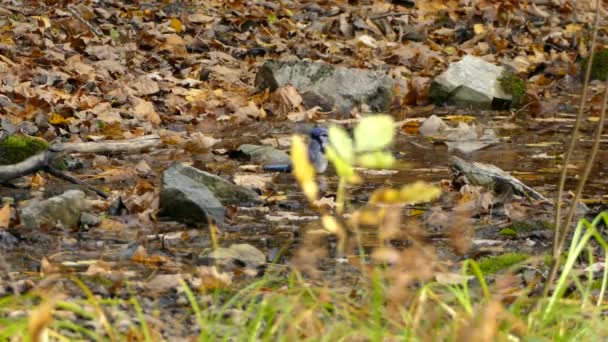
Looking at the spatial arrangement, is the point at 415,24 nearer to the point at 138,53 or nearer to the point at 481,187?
the point at 138,53

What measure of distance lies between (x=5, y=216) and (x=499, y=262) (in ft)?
6.53

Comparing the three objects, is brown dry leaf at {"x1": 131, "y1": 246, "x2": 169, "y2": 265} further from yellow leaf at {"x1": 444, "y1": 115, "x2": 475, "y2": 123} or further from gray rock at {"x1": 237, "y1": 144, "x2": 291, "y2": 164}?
yellow leaf at {"x1": 444, "y1": 115, "x2": 475, "y2": 123}

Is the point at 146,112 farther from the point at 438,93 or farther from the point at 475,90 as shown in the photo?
the point at 475,90

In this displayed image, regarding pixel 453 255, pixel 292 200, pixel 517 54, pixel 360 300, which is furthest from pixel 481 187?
pixel 517 54

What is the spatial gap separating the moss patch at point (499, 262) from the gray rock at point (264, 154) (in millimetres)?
2450

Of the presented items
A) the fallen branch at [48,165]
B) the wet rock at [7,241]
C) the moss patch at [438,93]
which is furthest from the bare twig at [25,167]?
the moss patch at [438,93]

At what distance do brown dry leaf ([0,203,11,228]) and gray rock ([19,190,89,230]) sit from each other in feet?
0.19

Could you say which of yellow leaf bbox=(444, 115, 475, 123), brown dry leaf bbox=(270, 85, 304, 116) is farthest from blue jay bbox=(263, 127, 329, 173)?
yellow leaf bbox=(444, 115, 475, 123)

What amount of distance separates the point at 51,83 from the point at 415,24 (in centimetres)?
514

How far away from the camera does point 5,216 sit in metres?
4.86

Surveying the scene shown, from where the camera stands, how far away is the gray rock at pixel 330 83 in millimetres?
8906

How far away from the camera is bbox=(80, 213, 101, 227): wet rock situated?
4.96m

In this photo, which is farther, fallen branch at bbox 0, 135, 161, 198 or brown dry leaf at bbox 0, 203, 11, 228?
fallen branch at bbox 0, 135, 161, 198

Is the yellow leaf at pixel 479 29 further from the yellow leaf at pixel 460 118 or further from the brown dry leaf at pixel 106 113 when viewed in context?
the brown dry leaf at pixel 106 113
